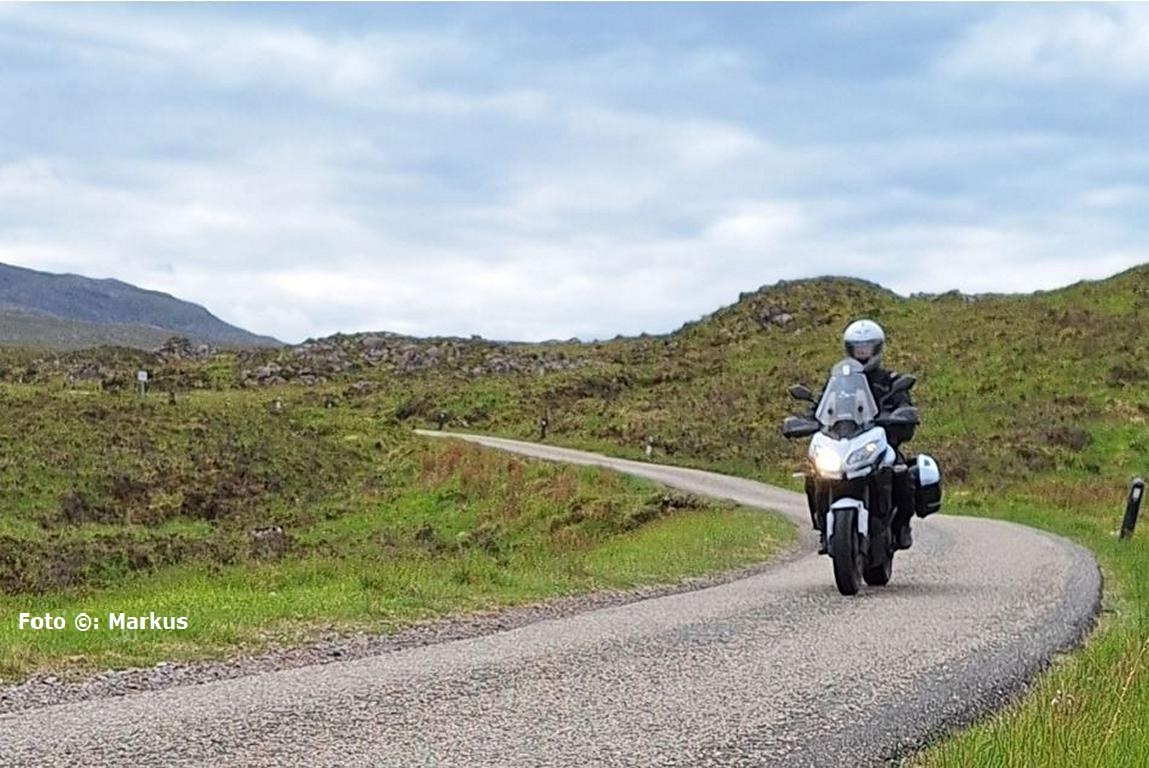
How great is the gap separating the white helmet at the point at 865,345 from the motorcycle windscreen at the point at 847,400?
0.97 ft

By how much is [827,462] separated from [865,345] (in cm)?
150

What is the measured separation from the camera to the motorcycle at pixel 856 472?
34.4ft

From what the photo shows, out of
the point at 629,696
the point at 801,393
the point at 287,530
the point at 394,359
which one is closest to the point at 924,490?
the point at 801,393

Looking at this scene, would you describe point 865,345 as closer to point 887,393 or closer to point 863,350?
point 863,350

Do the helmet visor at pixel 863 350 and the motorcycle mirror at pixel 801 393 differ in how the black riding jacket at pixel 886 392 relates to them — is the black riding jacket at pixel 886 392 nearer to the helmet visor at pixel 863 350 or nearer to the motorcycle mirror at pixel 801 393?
the helmet visor at pixel 863 350

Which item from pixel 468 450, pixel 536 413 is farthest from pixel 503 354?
pixel 468 450

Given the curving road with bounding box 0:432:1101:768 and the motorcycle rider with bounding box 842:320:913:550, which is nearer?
the curving road with bounding box 0:432:1101:768

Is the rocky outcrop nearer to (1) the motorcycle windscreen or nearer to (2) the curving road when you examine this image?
(1) the motorcycle windscreen

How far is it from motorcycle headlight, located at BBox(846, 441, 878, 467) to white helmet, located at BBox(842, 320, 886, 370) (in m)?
1.11

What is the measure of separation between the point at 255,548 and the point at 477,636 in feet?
41.1

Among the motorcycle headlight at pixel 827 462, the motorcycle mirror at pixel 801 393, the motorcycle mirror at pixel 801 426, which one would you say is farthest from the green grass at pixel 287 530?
the motorcycle mirror at pixel 801 393

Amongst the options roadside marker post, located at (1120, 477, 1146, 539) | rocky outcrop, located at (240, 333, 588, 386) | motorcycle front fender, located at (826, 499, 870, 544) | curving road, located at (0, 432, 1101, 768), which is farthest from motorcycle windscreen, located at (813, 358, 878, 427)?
rocky outcrop, located at (240, 333, 588, 386)

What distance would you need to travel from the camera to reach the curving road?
5227mm

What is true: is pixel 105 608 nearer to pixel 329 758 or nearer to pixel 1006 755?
pixel 329 758
